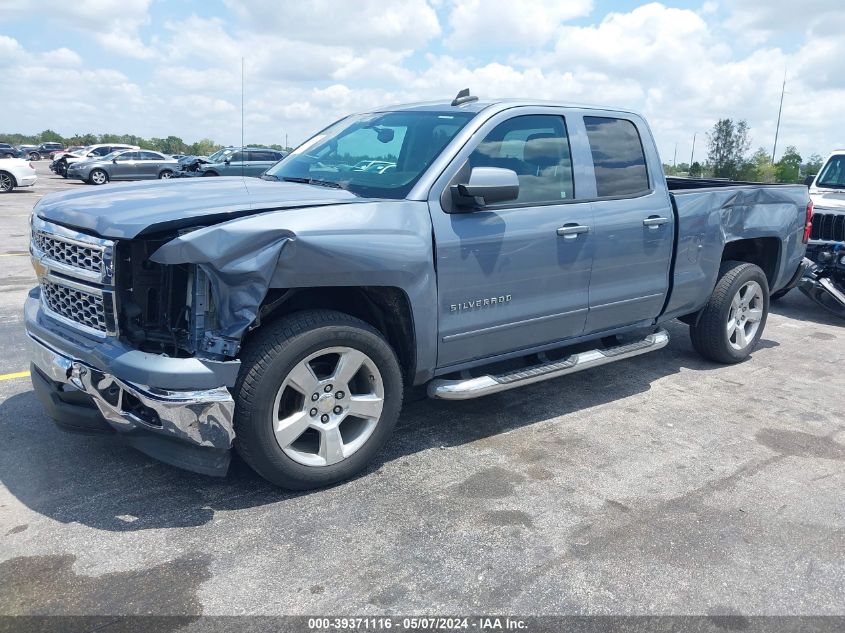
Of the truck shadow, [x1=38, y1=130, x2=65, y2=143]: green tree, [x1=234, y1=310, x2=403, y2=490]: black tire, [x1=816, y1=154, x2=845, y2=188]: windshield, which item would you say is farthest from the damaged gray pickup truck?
[x1=38, y1=130, x2=65, y2=143]: green tree

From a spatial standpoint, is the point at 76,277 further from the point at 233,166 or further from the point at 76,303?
the point at 233,166

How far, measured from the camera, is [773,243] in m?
6.26

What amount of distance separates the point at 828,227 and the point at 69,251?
8.01 m

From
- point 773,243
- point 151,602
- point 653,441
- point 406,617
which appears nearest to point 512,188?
point 653,441

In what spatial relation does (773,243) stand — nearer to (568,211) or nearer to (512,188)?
(568,211)

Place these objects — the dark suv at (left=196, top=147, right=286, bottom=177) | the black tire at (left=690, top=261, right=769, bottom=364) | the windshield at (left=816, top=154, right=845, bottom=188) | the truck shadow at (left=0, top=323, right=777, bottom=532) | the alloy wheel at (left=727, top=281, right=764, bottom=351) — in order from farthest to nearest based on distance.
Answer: the dark suv at (left=196, top=147, right=286, bottom=177)
the windshield at (left=816, top=154, right=845, bottom=188)
the alloy wheel at (left=727, top=281, right=764, bottom=351)
the black tire at (left=690, top=261, right=769, bottom=364)
the truck shadow at (left=0, top=323, right=777, bottom=532)

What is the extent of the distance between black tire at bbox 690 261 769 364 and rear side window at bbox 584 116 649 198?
132 cm

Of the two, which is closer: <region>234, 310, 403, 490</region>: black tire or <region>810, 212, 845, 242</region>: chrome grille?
<region>234, 310, 403, 490</region>: black tire

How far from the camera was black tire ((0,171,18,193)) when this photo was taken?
2367cm

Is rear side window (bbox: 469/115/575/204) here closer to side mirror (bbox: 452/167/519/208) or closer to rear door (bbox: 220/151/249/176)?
side mirror (bbox: 452/167/519/208)

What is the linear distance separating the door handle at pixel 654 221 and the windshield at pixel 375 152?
1.52 meters

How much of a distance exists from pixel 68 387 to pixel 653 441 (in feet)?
10.8

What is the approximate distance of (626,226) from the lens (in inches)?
187

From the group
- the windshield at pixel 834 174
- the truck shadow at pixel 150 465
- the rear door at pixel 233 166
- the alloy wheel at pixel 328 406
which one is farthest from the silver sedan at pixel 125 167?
the alloy wheel at pixel 328 406
